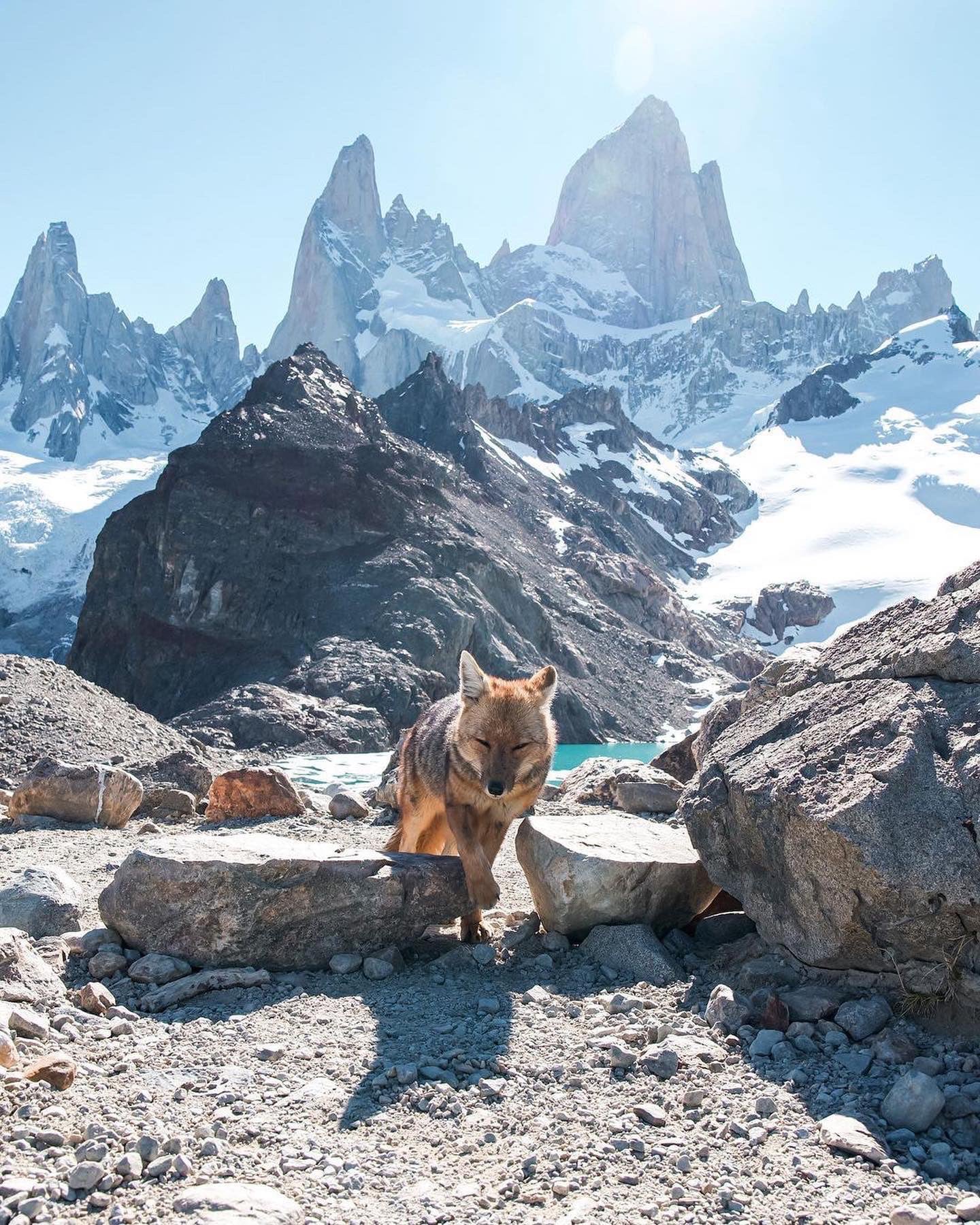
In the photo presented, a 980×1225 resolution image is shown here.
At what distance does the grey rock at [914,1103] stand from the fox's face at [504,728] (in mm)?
2867

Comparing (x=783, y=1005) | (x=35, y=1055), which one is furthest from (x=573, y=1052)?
(x=35, y=1055)

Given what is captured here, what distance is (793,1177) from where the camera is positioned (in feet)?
12.0

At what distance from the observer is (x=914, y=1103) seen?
13.1ft

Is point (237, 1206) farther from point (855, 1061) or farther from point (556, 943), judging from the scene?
point (556, 943)

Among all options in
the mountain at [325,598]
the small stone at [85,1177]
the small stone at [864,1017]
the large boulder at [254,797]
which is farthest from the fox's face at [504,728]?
the mountain at [325,598]

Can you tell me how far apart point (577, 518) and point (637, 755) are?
69.1m

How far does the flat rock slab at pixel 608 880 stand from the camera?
21.1ft

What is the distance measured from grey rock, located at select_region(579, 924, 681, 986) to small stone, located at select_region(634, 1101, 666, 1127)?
160 centimetres

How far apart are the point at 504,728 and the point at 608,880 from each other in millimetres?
1281

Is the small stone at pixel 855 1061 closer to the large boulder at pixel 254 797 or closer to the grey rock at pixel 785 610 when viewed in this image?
the large boulder at pixel 254 797

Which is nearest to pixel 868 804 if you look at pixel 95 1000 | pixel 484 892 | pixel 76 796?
pixel 484 892

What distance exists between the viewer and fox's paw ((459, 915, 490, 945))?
21.4 ft

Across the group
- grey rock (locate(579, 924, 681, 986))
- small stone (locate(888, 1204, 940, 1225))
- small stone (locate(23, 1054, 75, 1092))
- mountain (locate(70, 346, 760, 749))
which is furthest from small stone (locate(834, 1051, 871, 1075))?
mountain (locate(70, 346, 760, 749))

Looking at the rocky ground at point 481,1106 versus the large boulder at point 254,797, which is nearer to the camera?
the rocky ground at point 481,1106
